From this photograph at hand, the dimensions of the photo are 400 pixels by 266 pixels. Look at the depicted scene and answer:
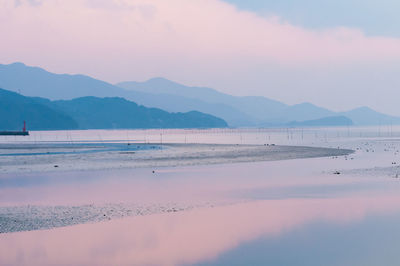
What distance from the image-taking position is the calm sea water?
1404cm

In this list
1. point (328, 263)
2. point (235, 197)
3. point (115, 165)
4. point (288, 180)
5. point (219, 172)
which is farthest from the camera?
point (115, 165)

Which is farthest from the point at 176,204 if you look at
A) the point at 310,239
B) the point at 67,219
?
the point at 310,239

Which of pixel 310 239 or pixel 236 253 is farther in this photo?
pixel 310 239

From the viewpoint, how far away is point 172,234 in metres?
16.5

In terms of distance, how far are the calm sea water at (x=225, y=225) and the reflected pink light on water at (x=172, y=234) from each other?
0.10ft

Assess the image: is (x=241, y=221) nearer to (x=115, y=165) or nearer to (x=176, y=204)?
(x=176, y=204)

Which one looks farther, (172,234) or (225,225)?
(225,225)

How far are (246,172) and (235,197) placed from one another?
12.5 meters

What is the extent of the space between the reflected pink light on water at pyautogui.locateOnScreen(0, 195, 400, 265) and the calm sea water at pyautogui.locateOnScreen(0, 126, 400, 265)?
0.10 ft

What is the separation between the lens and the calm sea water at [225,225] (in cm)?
1404

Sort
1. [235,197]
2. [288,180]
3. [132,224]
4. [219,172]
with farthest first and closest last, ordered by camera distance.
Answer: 1. [219,172]
2. [288,180]
3. [235,197]
4. [132,224]

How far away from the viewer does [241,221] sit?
18.5m

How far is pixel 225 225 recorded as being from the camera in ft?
58.3

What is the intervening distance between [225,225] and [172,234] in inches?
86.7
